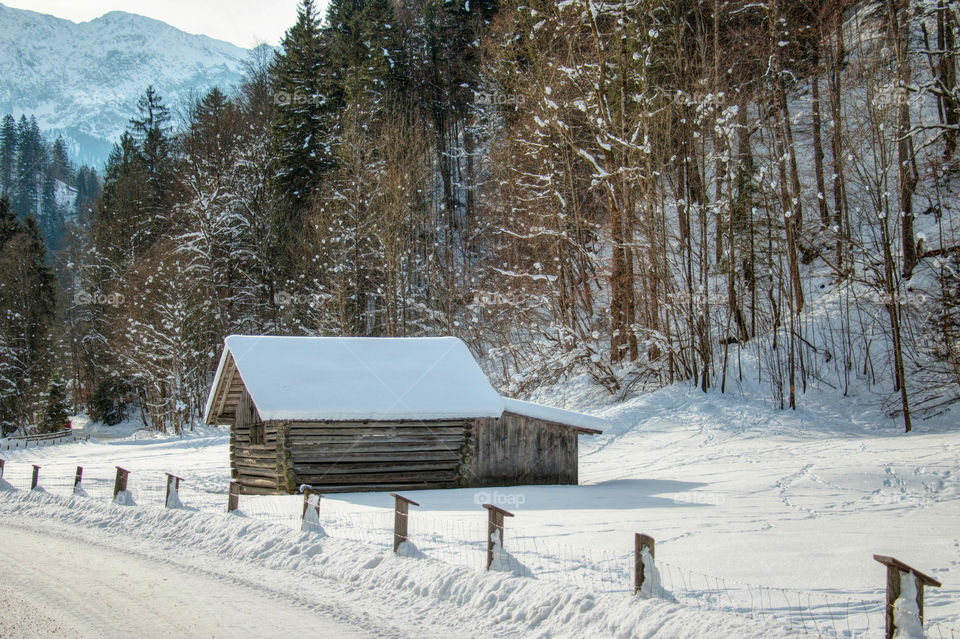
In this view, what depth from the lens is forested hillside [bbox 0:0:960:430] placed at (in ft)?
75.0

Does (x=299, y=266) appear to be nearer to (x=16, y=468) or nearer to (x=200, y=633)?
(x=16, y=468)

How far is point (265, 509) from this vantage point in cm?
1313

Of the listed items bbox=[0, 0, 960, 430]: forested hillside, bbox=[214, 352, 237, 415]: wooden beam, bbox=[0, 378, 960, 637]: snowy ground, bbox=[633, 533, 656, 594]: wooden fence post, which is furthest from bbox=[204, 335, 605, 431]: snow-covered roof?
bbox=[633, 533, 656, 594]: wooden fence post

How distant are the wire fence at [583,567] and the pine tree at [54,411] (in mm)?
32294

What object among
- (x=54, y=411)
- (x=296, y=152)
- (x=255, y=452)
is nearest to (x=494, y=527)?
(x=255, y=452)

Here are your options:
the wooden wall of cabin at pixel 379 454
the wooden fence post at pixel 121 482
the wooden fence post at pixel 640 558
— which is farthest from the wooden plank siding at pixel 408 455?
the wooden fence post at pixel 640 558

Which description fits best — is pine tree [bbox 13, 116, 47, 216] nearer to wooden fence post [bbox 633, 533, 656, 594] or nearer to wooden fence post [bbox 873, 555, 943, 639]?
wooden fence post [bbox 633, 533, 656, 594]

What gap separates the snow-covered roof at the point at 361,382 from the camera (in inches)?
613

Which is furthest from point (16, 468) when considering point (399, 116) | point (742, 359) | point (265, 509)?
point (742, 359)

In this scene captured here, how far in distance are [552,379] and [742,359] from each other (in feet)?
22.9

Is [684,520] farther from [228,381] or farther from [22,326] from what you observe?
[22,326]

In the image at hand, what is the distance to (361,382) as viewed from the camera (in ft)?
55.3

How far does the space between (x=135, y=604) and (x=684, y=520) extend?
7819mm

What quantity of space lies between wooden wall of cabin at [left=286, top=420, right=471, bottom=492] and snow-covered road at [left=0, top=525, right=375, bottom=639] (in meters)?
5.62
